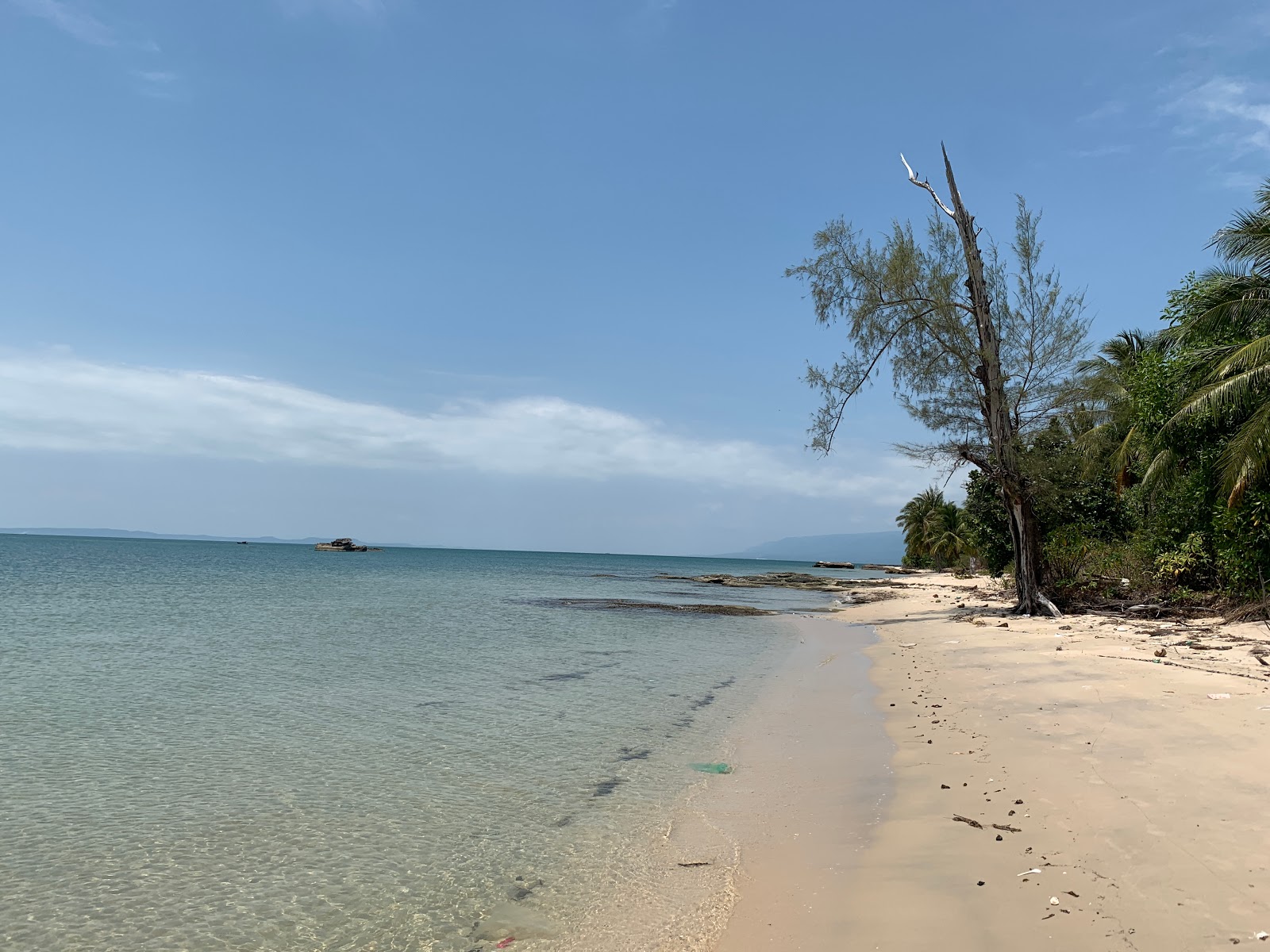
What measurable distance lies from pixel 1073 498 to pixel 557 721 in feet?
68.7

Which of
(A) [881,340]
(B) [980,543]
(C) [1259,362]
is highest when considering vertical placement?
(A) [881,340]

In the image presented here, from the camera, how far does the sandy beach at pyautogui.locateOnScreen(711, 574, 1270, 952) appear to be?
386cm

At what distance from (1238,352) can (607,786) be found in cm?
1527

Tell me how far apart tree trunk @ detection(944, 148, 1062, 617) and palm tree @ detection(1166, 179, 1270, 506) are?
4257 mm

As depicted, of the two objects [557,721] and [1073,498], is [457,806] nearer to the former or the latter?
[557,721]

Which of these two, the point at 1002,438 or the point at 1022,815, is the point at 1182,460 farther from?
the point at 1022,815

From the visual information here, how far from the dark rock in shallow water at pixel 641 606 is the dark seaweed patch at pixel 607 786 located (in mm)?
21828

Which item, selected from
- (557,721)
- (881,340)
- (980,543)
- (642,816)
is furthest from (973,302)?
(642,816)

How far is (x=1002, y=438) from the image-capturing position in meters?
20.3

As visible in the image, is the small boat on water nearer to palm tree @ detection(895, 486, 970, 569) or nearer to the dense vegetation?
palm tree @ detection(895, 486, 970, 569)

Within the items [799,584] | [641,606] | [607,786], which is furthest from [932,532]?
[607,786]

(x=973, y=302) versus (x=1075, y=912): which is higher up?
(x=973, y=302)

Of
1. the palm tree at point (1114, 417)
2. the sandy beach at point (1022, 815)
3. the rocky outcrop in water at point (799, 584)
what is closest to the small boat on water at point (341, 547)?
the rocky outcrop in water at point (799, 584)

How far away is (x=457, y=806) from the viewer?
642cm
